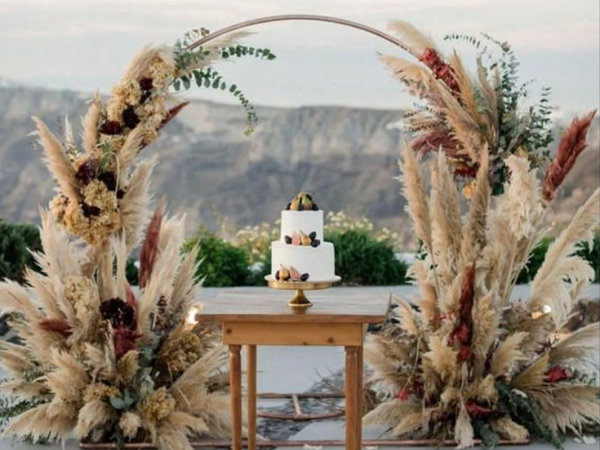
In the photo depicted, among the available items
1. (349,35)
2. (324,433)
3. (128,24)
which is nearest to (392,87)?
(349,35)

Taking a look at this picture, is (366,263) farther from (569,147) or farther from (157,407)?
(157,407)

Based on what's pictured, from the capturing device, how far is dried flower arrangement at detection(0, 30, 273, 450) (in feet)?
16.8

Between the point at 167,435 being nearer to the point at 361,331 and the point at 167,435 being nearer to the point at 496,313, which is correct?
the point at 361,331

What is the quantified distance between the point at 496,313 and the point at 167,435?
1.53 metres

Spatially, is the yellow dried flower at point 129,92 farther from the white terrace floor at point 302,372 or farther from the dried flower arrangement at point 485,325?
the dried flower arrangement at point 485,325

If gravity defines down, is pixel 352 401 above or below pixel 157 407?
above

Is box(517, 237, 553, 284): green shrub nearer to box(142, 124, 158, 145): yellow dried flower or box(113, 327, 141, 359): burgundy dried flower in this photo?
box(142, 124, 158, 145): yellow dried flower

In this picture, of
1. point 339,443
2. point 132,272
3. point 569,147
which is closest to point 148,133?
point 339,443

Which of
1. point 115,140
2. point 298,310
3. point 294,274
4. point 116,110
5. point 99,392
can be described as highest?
point 116,110

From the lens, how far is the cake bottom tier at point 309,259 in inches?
188

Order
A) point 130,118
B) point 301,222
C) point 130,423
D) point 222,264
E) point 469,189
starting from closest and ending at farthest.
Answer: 1. point 301,222
2. point 130,423
3. point 130,118
4. point 469,189
5. point 222,264

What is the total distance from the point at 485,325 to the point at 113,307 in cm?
161

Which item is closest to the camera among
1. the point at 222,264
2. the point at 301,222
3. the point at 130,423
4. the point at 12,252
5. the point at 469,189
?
the point at 301,222

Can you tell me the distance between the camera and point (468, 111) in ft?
17.9
